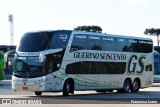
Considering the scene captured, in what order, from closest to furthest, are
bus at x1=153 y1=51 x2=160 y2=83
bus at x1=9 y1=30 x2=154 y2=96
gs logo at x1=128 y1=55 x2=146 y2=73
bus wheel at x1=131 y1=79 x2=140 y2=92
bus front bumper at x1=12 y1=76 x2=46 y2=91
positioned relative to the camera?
bus front bumper at x1=12 y1=76 x2=46 y2=91 < bus at x1=9 y1=30 x2=154 y2=96 < gs logo at x1=128 y1=55 x2=146 y2=73 < bus wheel at x1=131 y1=79 x2=140 y2=92 < bus at x1=153 y1=51 x2=160 y2=83

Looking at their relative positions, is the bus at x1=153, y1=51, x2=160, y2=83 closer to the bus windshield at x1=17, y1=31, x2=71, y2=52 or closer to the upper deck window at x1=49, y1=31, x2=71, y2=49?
the upper deck window at x1=49, y1=31, x2=71, y2=49

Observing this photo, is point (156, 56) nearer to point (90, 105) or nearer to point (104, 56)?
point (104, 56)

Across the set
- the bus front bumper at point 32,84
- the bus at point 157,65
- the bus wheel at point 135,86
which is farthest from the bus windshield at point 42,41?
the bus at point 157,65

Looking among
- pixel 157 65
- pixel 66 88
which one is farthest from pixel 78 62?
pixel 157 65

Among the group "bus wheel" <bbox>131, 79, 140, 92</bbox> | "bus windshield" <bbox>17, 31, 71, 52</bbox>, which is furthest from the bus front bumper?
"bus wheel" <bbox>131, 79, 140, 92</bbox>

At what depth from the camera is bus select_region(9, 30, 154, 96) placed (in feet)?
75.9

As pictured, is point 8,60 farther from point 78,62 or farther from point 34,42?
point 34,42

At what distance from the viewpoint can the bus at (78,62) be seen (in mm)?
23141

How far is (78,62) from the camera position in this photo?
25.1 m

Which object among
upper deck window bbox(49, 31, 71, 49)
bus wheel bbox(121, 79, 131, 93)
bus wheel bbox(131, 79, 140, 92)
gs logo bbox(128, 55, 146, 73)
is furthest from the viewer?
bus wheel bbox(131, 79, 140, 92)

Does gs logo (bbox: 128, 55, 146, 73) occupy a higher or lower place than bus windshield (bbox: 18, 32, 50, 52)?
lower

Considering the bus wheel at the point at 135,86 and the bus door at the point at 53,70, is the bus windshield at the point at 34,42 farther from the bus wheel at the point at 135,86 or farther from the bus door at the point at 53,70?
the bus wheel at the point at 135,86

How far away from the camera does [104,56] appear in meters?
27.0

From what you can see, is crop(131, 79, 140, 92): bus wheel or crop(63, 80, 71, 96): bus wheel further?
crop(131, 79, 140, 92): bus wheel
